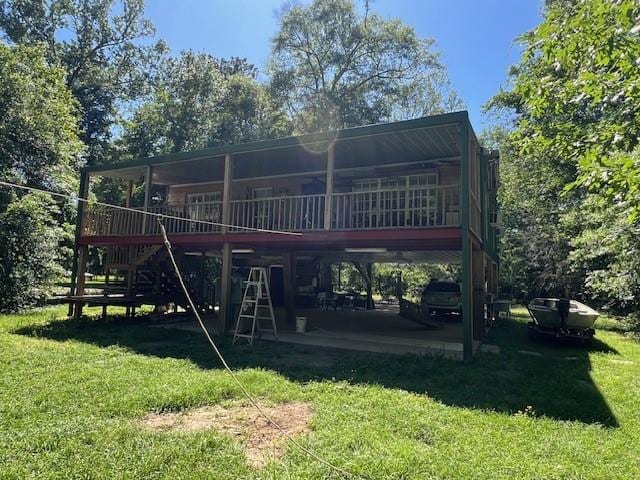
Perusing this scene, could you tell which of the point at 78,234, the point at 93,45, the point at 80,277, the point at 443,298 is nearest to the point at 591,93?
the point at 443,298

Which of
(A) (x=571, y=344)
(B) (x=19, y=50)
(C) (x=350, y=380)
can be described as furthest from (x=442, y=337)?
(B) (x=19, y=50)

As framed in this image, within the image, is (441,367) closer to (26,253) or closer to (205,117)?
(26,253)

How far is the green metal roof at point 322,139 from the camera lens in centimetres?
852

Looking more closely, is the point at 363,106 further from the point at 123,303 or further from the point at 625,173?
the point at 625,173

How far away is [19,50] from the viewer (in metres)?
17.0

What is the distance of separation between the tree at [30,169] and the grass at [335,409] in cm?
528

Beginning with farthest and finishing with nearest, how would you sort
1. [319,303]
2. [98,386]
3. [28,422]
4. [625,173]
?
[319,303]
[98,386]
[28,422]
[625,173]

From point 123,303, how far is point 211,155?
5.00 m

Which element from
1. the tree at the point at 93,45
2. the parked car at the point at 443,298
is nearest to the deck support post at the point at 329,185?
the parked car at the point at 443,298

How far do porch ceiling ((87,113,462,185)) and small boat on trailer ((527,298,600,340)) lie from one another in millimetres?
4580

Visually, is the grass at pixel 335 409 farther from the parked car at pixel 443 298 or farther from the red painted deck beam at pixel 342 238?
the parked car at pixel 443 298

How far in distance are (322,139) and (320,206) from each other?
1.87m

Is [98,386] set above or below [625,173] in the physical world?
below

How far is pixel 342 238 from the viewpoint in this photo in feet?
31.4
